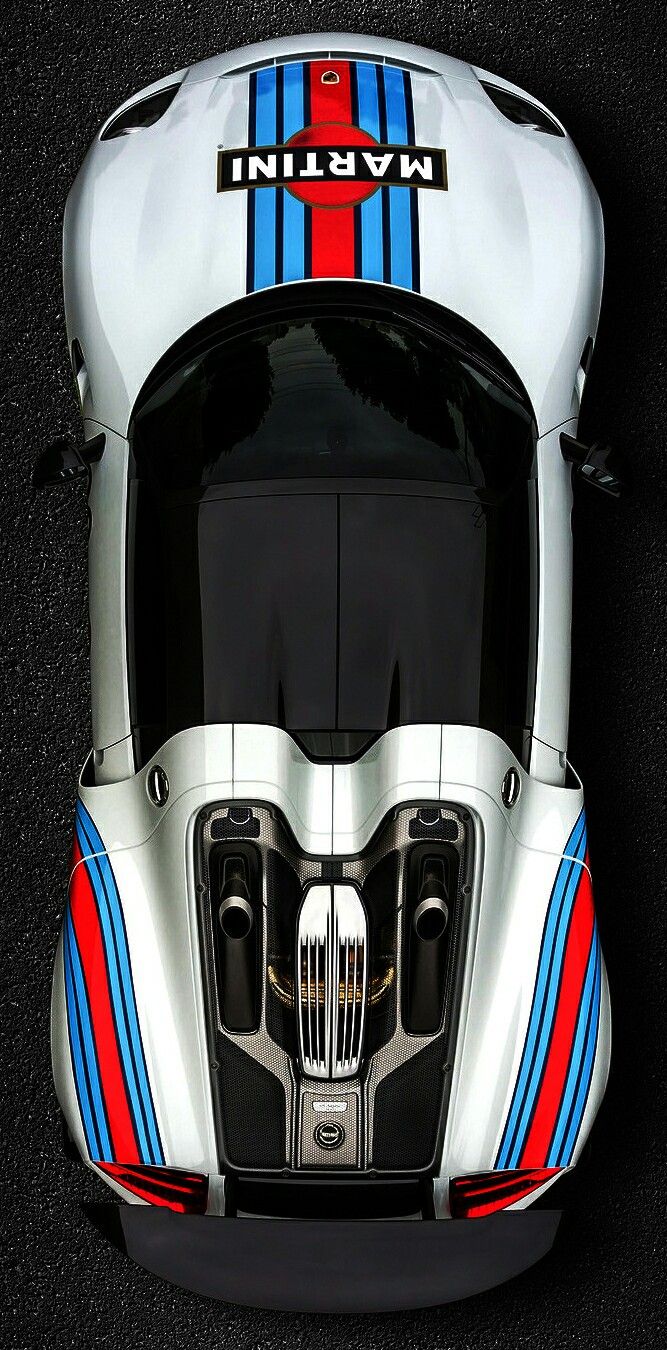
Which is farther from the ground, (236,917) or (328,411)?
(328,411)

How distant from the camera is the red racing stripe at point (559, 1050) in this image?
6.15 ft

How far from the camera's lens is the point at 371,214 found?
1.93m

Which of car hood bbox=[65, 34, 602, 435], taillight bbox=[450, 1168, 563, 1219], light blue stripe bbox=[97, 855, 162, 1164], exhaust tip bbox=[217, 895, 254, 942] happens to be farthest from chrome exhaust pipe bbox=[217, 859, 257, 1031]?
car hood bbox=[65, 34, 602, 435]

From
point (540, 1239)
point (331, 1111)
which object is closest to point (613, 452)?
point (331, 1111)

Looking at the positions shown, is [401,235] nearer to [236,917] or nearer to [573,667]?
[573,667]

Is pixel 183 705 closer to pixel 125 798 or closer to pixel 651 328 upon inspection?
pixel 125 798

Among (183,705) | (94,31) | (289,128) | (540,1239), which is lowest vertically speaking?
(540,1239)

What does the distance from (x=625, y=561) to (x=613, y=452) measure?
0.61 m

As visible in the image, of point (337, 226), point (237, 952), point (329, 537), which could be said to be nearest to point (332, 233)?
point (337, 226)

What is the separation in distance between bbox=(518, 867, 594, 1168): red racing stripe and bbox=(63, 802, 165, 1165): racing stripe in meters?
0.64

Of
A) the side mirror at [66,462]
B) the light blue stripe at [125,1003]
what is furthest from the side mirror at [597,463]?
the light blue stripe at [125,1003]

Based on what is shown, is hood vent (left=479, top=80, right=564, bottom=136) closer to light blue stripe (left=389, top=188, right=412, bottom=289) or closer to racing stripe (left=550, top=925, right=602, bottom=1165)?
light blue stripe (left=389, top=188, right=412, bottom=289)

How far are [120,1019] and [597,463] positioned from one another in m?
1.28

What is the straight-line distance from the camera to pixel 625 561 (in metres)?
2.55
